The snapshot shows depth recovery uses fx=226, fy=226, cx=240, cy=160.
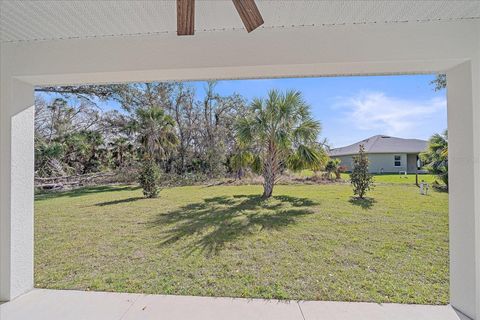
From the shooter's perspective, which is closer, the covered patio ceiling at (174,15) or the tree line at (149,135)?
the covered patio ceiling at (174,15)

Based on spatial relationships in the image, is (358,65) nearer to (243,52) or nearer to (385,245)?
(243,52)

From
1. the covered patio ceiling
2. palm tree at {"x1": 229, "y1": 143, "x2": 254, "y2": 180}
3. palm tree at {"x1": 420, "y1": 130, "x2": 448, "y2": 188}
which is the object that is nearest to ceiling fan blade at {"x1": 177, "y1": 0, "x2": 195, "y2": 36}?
the covered patio ceiling

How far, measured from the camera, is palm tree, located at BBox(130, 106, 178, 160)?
239 inches

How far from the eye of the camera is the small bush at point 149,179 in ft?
17.8

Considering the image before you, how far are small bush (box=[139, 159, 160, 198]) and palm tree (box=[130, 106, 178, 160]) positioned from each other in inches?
21.1

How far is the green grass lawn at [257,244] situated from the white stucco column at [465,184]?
0.39 metres

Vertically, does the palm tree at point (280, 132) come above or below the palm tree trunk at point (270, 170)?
above

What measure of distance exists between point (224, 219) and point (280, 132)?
2.13 metres

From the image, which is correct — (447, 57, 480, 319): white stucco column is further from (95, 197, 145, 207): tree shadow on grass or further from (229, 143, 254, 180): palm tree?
(95, 197, 145, 207): tree shadow on grass

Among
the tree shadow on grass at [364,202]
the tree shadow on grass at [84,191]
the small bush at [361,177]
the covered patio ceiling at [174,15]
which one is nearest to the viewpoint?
the covered patio ceiling at [174,15]

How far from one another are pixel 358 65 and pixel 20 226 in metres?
3.72

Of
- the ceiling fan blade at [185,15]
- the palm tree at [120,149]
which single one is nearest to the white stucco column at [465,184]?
the ceiling fan blade at [185,15]

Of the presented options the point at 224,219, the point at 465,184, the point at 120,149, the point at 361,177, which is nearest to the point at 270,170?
the point at 224,219

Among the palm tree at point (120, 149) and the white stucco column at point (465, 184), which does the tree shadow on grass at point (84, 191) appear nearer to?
the palm tree at point (120, 149)
